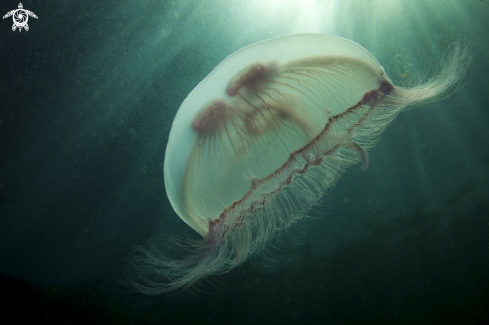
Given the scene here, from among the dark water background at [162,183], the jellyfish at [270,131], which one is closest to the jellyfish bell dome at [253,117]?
the jellyfish at [270,131]

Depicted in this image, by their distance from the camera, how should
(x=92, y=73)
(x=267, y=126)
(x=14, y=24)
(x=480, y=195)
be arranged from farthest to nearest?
(x=480, y=195), (x=92, y=73), (x=14, y=24), (x=267, y=126)

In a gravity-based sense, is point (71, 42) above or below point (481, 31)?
above

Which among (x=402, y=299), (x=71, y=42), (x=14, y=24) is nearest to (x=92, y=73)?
(x=71, y=42)

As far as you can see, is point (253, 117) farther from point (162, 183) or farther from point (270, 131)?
point (162, 183)

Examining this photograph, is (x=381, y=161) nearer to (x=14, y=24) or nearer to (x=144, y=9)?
(x=144, y=9)

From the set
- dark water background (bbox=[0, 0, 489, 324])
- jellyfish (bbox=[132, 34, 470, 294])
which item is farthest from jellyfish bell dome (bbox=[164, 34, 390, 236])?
dark water background (bbox=[0, 0, 489, 324])

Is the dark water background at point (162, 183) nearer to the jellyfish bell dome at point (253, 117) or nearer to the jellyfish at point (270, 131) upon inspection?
the jellyfish at point (270, 131)

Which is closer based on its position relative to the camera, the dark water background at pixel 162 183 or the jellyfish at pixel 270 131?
the jellyfish at pixel 270 131
